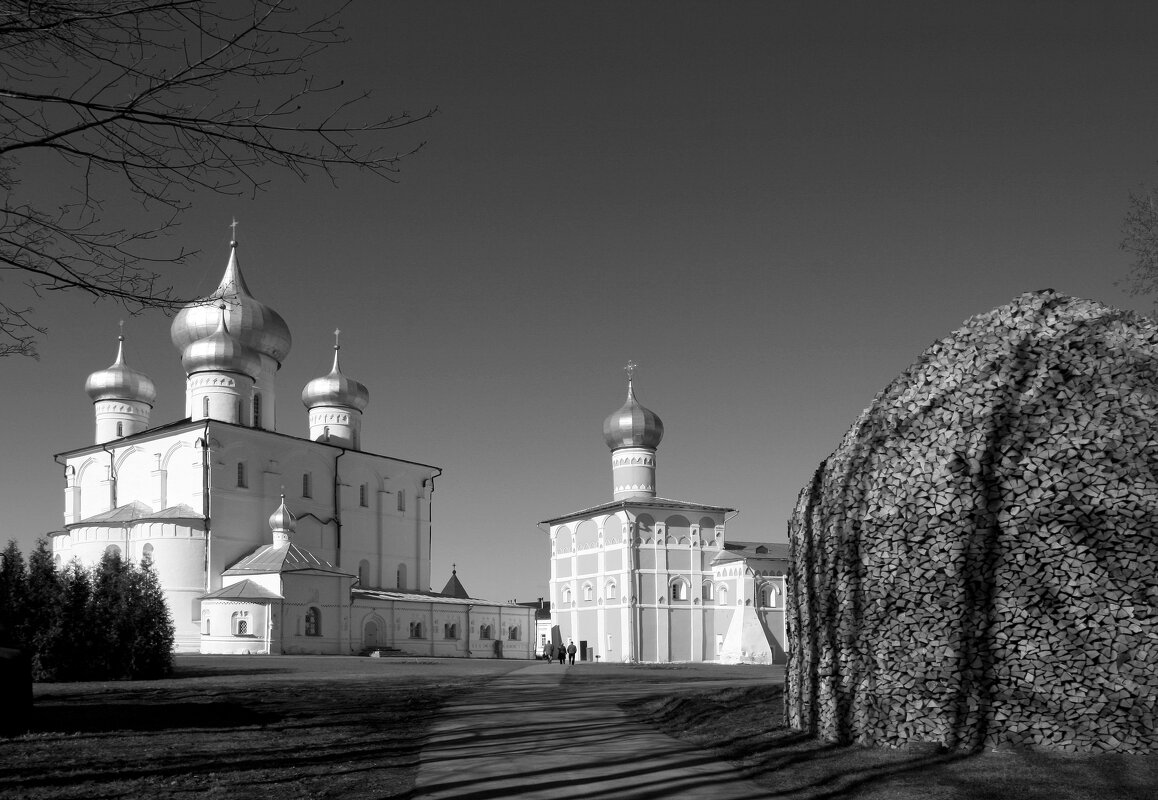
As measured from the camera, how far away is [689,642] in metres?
53.4

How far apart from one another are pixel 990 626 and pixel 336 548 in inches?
1792

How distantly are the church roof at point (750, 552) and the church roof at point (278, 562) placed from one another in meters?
18.5

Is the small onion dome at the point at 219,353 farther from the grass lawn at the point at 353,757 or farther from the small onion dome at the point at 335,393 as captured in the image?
the grass lawn at the point at 353,757

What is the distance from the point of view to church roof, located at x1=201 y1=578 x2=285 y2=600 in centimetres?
4162

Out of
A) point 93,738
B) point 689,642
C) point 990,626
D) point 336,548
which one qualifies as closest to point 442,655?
point 336,548

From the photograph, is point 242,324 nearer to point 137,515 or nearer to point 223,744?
point 137,515

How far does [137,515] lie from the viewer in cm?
4547

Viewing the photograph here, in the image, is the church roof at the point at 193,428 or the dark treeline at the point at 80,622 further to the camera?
the church roof at the point at 193,428

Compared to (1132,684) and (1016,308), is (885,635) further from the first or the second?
(1016,308)

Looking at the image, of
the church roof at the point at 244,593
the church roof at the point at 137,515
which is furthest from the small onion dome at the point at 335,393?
the church roof at the point at 244,593

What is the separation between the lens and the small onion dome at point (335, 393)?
56781 millimetres

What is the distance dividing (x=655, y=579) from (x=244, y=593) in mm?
20467

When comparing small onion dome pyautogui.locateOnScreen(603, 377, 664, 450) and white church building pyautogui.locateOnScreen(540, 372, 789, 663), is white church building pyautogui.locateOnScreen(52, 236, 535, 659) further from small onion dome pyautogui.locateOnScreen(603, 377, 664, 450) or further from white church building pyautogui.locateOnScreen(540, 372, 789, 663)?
small onion dome pyautogui.locateOnScreen(603, 377, 664, 450)

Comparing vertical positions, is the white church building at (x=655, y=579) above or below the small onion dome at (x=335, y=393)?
below
